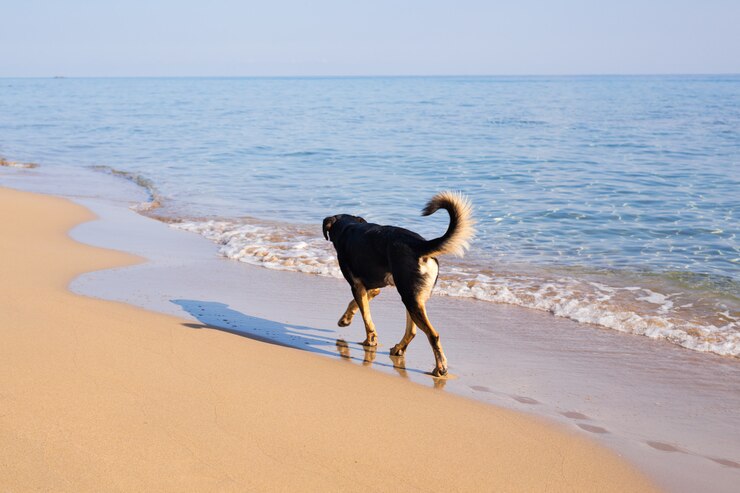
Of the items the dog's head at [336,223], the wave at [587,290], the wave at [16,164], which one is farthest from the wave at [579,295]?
the wave at [16,164]

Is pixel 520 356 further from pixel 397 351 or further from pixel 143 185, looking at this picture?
pixel 143 185

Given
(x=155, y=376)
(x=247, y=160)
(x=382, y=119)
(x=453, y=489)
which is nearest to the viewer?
(x=453, y=489)

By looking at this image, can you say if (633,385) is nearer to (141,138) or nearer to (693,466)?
(693,466)

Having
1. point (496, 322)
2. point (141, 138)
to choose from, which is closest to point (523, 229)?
point (496, 322)

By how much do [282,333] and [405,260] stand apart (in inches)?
61.8

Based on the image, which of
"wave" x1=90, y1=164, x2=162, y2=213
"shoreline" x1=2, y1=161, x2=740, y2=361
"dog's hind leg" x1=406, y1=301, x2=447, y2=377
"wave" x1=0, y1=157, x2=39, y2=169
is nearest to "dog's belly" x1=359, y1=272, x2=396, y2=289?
"dog's hind leg" x1=406, y1=301, x2=447, y2=377

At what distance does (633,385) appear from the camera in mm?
5785

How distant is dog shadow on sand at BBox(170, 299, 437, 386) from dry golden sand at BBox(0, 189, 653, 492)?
14.7 inches

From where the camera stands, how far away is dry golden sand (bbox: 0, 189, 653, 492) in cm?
381

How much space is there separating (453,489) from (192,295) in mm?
4824

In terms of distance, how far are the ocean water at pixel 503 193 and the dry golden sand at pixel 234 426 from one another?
10.7 ft

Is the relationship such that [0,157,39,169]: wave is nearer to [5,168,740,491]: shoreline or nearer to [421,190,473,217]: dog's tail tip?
[5,168,740,491]: shoreline

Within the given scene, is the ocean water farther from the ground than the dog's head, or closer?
closer

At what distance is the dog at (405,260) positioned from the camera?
564 cm
